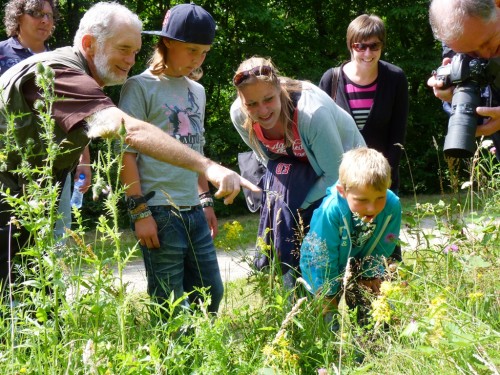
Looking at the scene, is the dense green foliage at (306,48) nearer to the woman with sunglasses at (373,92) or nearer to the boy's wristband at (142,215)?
the woman with sunglasses at (373,92)

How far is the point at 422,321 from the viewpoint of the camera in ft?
6.77

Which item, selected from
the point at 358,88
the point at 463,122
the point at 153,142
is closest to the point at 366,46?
the point at 358,88

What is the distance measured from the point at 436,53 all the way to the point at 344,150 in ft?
44.5

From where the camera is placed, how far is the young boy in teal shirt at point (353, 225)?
3031 millimetres

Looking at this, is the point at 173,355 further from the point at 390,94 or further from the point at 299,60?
the point at 299,60

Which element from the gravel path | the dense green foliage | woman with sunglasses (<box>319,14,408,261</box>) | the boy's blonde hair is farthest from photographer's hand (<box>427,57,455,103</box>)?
the dense green foliage

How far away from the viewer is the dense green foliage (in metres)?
14.4

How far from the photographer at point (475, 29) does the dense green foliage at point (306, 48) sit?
1001cm

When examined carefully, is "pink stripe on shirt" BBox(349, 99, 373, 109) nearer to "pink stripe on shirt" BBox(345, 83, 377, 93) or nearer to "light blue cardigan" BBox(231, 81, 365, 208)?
"pink stripe on shirt" BBox(345, 83, 377, 93)

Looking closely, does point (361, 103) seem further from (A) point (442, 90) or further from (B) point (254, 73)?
(A) point (442, 90)

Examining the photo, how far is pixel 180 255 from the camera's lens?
3480 mm

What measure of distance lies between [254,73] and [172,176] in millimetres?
659

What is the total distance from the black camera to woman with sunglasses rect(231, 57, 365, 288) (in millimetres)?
672

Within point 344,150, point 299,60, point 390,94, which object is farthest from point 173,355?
point 299,60
